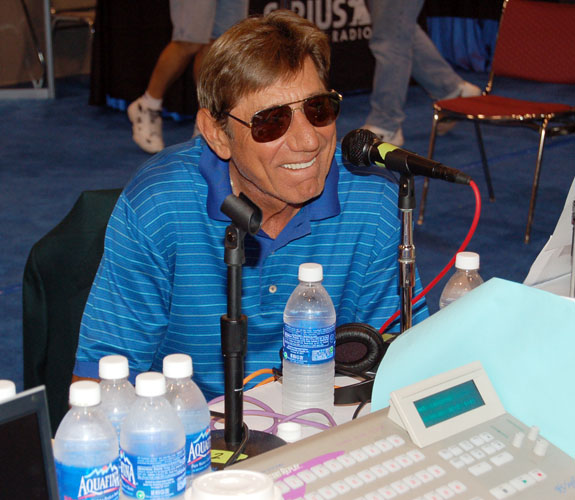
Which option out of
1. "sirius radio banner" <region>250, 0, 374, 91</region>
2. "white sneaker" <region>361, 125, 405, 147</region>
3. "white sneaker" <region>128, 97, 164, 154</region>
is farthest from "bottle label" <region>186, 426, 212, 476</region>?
"sirius radio banner" <region>250, 0, 374, 91</region>

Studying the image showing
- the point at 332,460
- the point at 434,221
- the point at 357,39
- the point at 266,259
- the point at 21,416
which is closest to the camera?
the point at 21,416

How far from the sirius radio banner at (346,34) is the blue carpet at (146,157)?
0.16 m

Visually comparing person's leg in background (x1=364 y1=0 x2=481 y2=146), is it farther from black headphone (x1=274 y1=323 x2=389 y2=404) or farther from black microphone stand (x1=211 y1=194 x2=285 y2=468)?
black microphone stand (x1=211 y1=194 x2=285 y2=468)

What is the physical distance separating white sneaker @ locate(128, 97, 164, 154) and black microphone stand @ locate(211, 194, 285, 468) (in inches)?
173

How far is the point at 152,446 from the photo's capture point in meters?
1.05

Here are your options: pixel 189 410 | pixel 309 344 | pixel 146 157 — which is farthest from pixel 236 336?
pixel 146 157

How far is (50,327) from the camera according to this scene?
74.9 inches

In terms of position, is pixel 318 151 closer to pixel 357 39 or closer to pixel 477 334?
pixel 477 334

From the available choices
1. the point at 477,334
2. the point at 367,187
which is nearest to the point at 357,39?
the point at 367,187

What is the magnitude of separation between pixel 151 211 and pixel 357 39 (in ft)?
18.5

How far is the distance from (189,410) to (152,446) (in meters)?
0.11

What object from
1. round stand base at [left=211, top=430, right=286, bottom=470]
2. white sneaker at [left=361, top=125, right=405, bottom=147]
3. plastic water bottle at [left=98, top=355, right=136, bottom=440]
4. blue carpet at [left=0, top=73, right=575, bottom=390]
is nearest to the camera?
plastic water bottle at [left=98, top=355, right=136, bottom=440]

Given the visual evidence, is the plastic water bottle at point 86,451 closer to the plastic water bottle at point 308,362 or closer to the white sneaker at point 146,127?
the plastic water bottle at point 308,362

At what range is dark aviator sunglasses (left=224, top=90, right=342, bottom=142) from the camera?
65.7 inches
